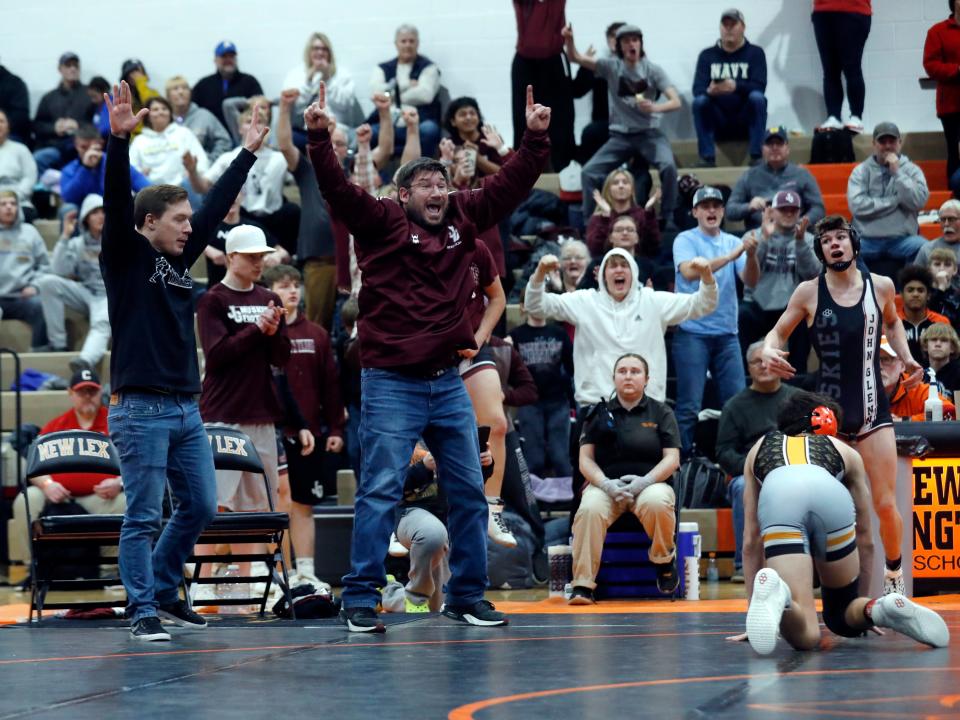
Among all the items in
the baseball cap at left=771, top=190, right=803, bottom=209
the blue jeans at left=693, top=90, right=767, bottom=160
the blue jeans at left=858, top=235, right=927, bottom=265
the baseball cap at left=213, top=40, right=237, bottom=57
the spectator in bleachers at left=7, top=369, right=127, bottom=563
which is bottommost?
the spectator in bleachers at left=7, top=369, right=127, bottom=563

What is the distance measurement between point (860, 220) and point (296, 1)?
7.04 m

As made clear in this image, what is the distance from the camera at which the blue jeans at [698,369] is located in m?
10.7

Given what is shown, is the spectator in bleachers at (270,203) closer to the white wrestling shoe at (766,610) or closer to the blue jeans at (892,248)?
the blue jeans at (892,248)

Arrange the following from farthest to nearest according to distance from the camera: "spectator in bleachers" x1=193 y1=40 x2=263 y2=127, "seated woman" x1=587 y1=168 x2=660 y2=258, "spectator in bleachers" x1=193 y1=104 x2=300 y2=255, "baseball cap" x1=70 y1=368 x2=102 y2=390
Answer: "spectator in bleachers" x1=193 y1=40 x2=263 y2=127, "spectator in bleachers" x1=193 y1=104 x2=300 y2=255, "seated woman" x1=587 y1=168 x2=660 y2=258, "baseball cap" x1=70 y1=368 x2=102 y2=390

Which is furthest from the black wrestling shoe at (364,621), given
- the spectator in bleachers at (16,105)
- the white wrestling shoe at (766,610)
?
the spectator in bleachers at (16,105)

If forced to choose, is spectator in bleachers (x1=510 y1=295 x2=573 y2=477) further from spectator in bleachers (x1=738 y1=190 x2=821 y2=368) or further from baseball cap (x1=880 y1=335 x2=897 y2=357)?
baseball cap (x1=880 y1=335 x2=897 y2=357)

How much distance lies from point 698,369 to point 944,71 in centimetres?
463

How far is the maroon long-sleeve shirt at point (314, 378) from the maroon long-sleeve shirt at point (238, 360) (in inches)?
31.8

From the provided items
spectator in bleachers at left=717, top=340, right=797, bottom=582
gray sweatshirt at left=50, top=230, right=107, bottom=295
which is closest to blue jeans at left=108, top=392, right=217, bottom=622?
spectator in bleachers at left=717, top=340, right=797, bottom=582

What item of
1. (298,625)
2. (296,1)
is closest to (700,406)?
(298,625)

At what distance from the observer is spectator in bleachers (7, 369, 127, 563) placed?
9.76m

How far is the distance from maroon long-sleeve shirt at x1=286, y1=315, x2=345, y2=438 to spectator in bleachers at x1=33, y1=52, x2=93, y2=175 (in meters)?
6.97

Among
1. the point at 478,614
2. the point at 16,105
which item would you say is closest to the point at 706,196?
the point at 478,614

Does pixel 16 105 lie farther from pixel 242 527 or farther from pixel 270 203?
pixel 242 527
